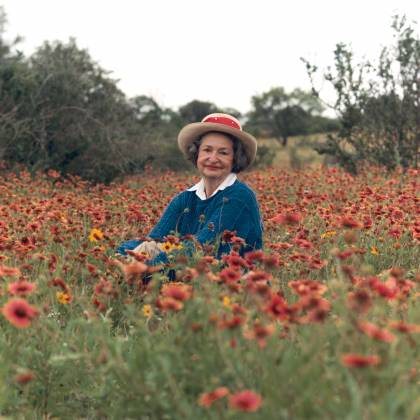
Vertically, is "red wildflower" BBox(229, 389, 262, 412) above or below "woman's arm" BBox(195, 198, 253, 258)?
below

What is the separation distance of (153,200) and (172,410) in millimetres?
4387

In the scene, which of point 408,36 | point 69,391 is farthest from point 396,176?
point 69,391

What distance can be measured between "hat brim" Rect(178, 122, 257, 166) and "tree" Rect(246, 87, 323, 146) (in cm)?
3207

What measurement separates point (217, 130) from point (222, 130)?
6 centimetres

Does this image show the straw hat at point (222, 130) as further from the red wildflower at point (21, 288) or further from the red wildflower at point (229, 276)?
the red wildflower at point (21, 288)

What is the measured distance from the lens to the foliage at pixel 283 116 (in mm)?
41844

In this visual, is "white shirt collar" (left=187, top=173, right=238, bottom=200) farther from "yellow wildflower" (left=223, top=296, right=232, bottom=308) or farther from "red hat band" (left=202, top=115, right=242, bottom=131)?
"yellow wildflower" (left=223, top=296, right=232, bottom=308)

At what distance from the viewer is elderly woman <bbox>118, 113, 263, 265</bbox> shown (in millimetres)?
3963

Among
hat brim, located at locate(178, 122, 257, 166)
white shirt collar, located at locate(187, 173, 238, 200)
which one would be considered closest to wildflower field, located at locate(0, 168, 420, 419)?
white shirt collar, located at locate(187, 173, 238, 200)

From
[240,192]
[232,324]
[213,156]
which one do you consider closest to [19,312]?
[232,324]

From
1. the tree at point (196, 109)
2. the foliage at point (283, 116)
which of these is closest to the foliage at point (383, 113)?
the tree at point (196, 109)

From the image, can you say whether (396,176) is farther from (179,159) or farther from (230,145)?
(179,159)

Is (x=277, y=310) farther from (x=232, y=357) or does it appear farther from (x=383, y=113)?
(x=383, y=113)

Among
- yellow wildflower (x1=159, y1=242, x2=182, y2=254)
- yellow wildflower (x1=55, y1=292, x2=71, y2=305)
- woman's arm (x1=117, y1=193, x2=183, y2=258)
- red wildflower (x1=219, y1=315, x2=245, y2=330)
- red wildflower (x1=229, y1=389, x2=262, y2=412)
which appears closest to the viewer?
red wildflower (x1=229, y1=389, x2=262, y2=412)
